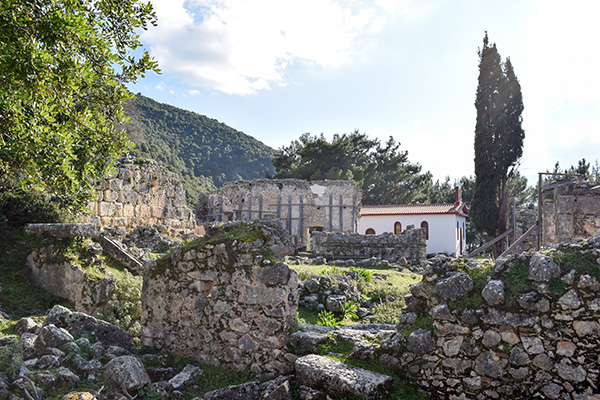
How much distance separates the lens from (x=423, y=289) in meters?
5.04

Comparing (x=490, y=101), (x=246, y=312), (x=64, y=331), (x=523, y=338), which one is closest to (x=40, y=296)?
(x=64, y=331)

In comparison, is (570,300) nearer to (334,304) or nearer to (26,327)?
(334,304)

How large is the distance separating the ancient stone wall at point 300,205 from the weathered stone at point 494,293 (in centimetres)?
2200

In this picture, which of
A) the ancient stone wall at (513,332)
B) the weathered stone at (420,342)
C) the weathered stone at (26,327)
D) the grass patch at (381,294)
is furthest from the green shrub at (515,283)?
the weathered stone at (26,327)

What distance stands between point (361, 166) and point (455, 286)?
36.6 m

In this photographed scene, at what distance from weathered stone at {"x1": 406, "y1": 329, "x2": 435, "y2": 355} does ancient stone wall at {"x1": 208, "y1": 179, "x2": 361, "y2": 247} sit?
21506 millimetres

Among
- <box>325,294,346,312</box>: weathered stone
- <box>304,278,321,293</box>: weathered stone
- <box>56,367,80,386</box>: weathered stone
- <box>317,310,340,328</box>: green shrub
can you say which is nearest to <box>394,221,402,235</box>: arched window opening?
<box>304,278,321,293</box>: weathered stone

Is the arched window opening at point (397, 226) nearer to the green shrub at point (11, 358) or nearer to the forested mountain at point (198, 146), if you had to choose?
the forested mountain at point (198, 146)

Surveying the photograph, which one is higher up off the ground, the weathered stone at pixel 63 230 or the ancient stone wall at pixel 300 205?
the ancient stone wall at pixel 300 205

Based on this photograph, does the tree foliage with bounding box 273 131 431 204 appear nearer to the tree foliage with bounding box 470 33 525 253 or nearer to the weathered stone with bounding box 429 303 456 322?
the tree foliage with bounding box 470 33 525 253

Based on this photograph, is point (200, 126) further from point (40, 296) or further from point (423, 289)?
point (423, 289)

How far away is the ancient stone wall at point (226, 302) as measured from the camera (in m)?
5.72

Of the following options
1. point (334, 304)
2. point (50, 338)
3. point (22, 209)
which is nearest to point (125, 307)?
point (50, 338)

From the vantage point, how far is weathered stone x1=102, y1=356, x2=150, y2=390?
525 cm
